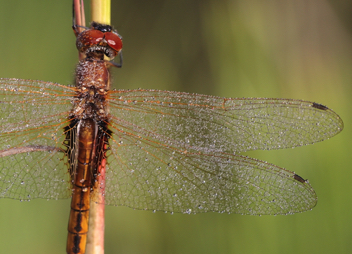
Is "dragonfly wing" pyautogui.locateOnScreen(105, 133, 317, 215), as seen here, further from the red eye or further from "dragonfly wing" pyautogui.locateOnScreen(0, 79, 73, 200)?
the red eye

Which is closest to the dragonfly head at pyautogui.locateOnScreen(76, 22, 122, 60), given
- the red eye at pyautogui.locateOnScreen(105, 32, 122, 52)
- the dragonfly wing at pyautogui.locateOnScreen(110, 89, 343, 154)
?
the red eye at pyautogui.locateOnScreen(105, 32, 122, 52)

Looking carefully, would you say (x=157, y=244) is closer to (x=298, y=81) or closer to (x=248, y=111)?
(x=248, y=111)

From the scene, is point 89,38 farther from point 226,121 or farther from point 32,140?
point 226,121

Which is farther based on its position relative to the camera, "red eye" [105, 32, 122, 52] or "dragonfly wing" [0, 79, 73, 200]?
"red eye" [105, 32, 122, 52]

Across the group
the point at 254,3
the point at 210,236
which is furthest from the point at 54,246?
the point at 254,3

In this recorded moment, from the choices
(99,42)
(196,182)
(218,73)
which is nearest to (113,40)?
(99,42)
